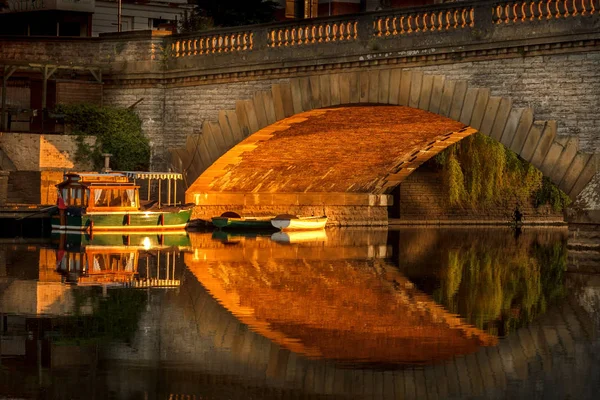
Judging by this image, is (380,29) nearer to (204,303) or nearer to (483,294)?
(483,294)

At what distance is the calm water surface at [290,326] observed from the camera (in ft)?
38.1

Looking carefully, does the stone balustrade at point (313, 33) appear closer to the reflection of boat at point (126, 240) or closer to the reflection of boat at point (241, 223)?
the reflection of boat at point (126, 240)

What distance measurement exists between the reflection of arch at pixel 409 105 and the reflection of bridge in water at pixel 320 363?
10.6 m

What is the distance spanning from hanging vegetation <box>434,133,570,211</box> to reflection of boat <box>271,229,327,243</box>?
914cm

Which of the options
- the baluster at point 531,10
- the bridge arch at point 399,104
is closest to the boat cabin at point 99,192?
the bridge arch at point 399,104

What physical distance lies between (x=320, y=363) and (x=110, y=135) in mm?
26626

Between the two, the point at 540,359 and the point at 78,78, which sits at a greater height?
the point at 78,78

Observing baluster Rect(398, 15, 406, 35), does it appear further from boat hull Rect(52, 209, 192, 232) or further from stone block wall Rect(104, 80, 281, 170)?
boat hull Rect(52, 209, 192, 232)

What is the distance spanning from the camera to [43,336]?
1423 cm

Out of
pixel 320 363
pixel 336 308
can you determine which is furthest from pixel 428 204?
pixel 320 363

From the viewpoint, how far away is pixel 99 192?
35.6 metres

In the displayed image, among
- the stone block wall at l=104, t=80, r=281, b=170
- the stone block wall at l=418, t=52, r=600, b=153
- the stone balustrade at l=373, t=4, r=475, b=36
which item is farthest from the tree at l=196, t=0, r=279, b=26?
the stone block wall at l=418, t=52, r=600, b=153

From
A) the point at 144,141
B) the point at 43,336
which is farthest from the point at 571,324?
the point at 144,141

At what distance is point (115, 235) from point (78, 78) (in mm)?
6949
